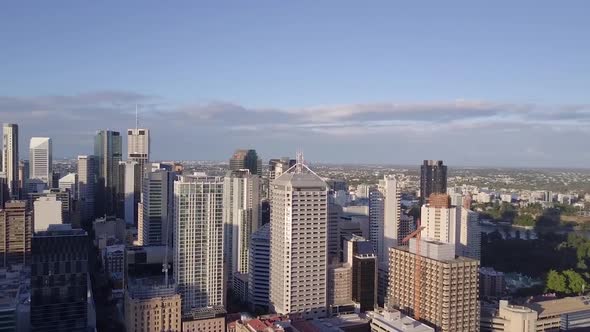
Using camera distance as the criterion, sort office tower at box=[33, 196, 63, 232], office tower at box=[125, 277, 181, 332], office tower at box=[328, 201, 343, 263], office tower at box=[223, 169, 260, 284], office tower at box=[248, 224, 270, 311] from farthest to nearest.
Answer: office tower at box=[33, 196, 63, 232] < office tower at box=[223, 169, 260, 284] < office tower at box=[328, 201, 343, 263] < office tower at box=[248, 224, 270, 311] < office tower at box=[125, 277, 181, 332]

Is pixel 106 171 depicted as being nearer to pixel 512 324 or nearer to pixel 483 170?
pixel 483 170

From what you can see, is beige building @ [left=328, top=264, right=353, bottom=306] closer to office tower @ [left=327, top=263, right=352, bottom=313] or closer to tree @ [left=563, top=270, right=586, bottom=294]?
office tower @ [left=327, top=263, right=352, bottom=313]

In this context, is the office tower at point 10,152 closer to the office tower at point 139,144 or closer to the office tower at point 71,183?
the office tower at point 71,183

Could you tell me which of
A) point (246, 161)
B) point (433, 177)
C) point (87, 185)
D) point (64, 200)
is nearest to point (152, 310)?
point (64, 200)

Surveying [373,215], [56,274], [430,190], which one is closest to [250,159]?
[430,190]

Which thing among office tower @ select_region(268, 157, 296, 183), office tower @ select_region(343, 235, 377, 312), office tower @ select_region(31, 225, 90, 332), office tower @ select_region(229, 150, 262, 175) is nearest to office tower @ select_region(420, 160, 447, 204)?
office tower @ select_region(268, 157, 296, 183)

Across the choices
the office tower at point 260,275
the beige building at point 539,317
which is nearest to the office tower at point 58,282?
the office tower at point 260,275
